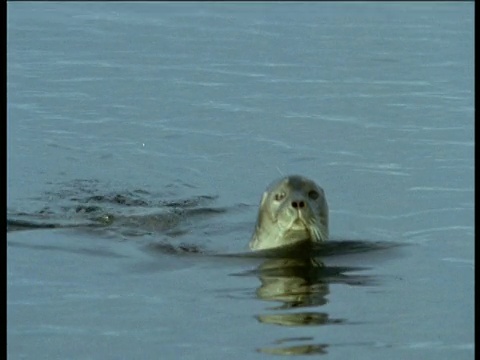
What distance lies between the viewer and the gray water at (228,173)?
899 cm

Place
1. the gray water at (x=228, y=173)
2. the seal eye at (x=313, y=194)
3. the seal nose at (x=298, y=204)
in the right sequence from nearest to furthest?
1. the gray water at (x=228, y=173)
2. the seal nose at (x=298, y=204)
3. the seal eye at (x=313, y=194)

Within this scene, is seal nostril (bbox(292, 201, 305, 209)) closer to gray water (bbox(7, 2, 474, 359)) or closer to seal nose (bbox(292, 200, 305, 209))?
seal nose (bbox(292, 200, 305, 209))

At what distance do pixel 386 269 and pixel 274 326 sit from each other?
194cm

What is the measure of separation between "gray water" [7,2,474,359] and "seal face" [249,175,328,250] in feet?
1.01

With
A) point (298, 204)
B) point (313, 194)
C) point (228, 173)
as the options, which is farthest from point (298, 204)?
point (228, 173)

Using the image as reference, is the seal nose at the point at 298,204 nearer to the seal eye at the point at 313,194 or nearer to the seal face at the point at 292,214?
the seal face at the point at 292,214

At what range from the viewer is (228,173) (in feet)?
47.0

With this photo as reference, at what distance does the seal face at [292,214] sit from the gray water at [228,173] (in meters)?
0.31

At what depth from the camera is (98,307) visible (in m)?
9.36

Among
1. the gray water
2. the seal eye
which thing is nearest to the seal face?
the seal eye

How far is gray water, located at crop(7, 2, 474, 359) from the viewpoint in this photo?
899 centimetres

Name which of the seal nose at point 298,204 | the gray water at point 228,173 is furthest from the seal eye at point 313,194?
the gray water at point 228,173

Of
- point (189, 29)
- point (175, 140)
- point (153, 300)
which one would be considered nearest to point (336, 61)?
point (189, 29)

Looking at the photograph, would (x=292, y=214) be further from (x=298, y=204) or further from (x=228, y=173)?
(x=228, y=173)
